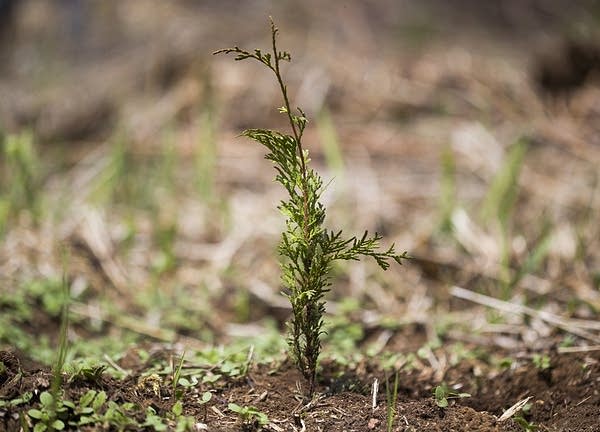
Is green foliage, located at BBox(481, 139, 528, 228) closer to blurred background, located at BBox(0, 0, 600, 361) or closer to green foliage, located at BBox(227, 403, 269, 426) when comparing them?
blurred background, located at BBox(0, 0, 600, 361)

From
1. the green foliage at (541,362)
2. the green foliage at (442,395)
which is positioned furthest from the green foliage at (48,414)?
the green foliage at (541,362)

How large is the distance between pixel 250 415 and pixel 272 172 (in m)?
3.08

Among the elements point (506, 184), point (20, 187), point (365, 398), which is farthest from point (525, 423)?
point (20, 187)

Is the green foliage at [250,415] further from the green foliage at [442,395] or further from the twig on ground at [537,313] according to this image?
the twig on ground at [537,313]

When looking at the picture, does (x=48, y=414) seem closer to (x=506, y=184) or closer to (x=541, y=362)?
(x=541, y=362)

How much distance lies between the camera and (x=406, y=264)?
3.33 meters

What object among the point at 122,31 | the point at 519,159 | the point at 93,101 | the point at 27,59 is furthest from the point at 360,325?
the point at 27,59

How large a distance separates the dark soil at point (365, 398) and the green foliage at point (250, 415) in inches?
0.8

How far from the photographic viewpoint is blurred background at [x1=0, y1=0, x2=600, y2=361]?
2895 mm

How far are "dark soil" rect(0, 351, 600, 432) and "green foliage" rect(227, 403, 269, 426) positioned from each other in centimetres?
2

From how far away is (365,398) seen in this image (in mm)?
1827

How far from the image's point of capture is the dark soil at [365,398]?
1672 millimetres

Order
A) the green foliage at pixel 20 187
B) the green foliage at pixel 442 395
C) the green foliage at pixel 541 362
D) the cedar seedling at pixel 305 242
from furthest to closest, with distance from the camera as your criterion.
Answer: the green foliage at pixel 20 187 < the green foliage at pixel 541 362 < the green foliage at pixel 442 395 < the cedar seedling at pixel 305 242

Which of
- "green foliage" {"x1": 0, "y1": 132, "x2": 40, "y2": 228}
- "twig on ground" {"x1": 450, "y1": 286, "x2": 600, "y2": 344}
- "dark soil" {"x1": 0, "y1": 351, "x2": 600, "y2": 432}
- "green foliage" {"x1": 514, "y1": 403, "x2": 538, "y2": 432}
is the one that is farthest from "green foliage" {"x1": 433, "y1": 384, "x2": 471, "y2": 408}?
"green foliage" {"x1": 0, "y1": 132, "x2": 40, "y2": 228}
